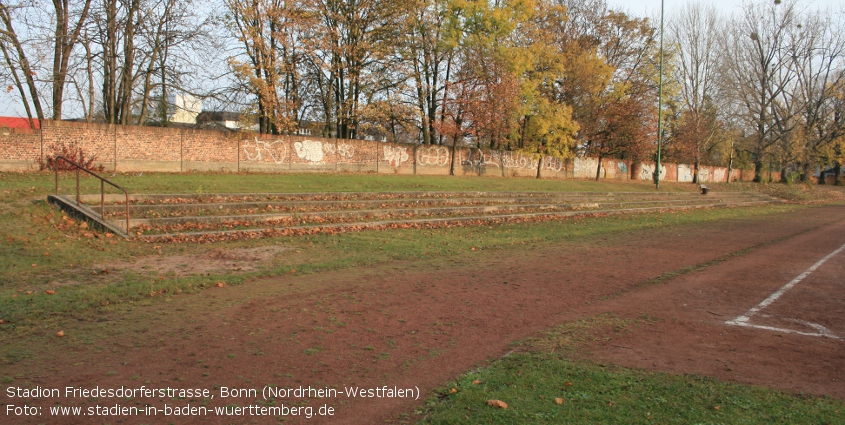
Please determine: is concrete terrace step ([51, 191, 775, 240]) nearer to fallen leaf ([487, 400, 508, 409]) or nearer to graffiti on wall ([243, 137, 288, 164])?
fallen leaf ([487, 400, 508, 409])

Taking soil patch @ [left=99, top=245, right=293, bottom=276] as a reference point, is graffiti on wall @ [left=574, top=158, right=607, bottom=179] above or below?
above

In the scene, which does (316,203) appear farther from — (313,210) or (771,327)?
(771,327)

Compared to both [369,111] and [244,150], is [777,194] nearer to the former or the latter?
[369,111]

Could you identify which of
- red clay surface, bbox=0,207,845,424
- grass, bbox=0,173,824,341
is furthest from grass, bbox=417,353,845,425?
grass, bbox=0,173,824,341

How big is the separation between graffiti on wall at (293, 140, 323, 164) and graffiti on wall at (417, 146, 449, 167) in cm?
712

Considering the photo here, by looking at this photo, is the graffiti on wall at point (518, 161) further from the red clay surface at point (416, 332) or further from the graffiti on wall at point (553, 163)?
the red clay surface at point (416, 332)

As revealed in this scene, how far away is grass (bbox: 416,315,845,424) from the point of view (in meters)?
3.81

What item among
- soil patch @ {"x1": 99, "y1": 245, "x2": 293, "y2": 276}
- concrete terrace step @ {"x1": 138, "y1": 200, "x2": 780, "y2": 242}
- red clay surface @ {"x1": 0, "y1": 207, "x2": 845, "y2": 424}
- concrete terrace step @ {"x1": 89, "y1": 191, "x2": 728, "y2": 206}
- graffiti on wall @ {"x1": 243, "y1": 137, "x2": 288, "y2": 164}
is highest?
graffiti on wall @ {"x1": 243, "y1": 137, "x2": 288, "y2": 164}

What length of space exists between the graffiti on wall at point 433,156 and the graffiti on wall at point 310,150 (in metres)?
7.12

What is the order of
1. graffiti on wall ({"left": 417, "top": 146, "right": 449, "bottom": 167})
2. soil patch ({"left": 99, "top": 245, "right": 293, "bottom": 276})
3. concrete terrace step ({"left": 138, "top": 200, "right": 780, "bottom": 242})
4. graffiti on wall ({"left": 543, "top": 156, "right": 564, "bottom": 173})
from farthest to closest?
1. graffiti on wall ({"left": 543, "top": 156, "right": 564, "bottom": 173})
2. graffiti on wall ({"left": 417, "top": 146, "right": 449, "bottom": 167})
3. concrete terrace step ({"left": 138, "top": 200, "right": 780, "bottom": 242})
4. soil patch ({"left": 99, "top": 245, "right": 293, "bottom": 276})

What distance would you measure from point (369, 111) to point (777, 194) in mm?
32640

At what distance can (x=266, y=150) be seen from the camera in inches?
1015

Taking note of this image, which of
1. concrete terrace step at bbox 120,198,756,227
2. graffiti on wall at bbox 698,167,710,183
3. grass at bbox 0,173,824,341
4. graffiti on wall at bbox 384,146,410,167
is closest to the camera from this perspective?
grass at bbox 0,173,824,341

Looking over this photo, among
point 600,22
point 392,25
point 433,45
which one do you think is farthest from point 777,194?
point 392,25
